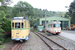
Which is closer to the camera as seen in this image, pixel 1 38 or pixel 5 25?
pixel 1 38

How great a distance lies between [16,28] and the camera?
916cm

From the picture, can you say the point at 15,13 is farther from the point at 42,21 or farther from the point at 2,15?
the point at 2,15

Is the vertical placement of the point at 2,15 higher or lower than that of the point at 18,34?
higher

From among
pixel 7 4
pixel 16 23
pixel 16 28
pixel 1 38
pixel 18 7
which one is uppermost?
pixel 18 7

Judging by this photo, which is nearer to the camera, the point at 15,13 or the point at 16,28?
the point at 16,28

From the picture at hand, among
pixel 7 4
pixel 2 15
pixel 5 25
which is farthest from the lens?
pixel 5 25

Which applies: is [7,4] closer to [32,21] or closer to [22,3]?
[22,3]

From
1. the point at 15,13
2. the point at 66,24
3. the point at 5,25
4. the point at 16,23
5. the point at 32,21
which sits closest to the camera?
the point at 16,23

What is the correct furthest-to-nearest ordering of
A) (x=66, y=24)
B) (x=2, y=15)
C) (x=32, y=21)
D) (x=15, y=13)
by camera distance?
(x=32, y=21)
(x=66, y=24)
(x=15, y=13)
(x=2, y=15)

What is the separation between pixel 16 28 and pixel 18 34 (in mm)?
745

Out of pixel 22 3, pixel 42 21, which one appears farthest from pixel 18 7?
pixel 42 21

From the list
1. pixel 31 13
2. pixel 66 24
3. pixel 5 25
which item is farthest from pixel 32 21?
pixel 5 25

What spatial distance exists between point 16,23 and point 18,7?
27.7 meters

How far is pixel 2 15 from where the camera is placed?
8688mm
